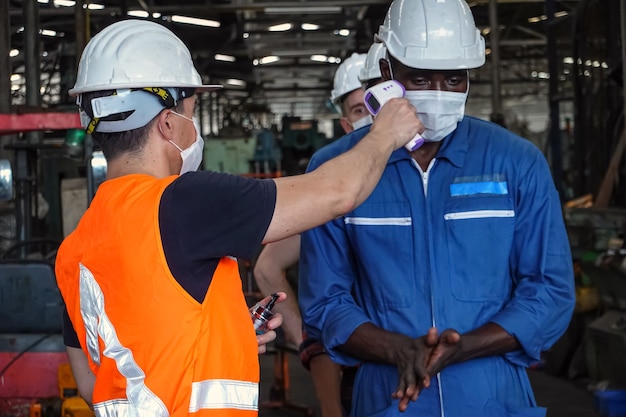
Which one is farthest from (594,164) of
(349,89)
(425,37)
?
(425,37)

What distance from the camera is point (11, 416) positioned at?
4.99 metres

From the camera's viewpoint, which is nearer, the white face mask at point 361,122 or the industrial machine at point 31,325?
the white face mask at point 361,122

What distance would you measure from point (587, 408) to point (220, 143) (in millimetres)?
6164

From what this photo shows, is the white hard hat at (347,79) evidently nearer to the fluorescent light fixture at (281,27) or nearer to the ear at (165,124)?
the ear at (165,124)

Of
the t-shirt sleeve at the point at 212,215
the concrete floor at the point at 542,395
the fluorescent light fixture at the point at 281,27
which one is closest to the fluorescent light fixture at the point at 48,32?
the fluorescent light fixture at the point at 281,27

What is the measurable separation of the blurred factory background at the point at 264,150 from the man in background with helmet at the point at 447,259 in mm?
2732

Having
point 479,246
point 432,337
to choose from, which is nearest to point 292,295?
point 479,246

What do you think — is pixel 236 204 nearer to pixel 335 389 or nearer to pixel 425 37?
pixel 425 37

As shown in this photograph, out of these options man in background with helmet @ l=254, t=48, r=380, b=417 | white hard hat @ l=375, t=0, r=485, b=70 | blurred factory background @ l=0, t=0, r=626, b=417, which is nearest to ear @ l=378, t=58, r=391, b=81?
white hard hat @ l=375, t=0, r=485, b=70

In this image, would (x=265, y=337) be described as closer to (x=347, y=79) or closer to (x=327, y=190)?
(x=327, y=190)

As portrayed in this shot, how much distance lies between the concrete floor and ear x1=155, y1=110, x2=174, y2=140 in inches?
184

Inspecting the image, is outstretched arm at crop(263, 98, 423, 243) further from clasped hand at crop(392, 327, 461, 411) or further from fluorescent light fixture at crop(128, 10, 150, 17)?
fluorescent light fixture at crop(128, 10, 150, 17)

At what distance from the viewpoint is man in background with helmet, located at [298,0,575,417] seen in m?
2.07

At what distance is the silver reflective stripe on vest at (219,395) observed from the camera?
1.78 m
